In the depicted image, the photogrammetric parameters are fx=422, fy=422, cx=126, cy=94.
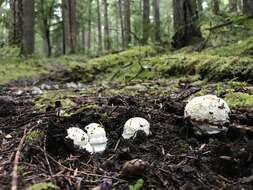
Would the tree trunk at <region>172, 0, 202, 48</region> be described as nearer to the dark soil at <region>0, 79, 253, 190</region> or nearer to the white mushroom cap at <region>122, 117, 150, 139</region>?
the dark soil at <region>0, 79, 253, 190</region>

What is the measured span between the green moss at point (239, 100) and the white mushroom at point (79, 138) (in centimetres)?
160

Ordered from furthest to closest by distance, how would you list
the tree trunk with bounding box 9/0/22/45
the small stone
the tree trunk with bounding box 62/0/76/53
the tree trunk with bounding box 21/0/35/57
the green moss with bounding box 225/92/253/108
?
the tree trunk with bounding box 62/0/76/53 < the tree trunk with bounding box 9/0/22/45 < the tree trunk with bounding box 21/0/35/57 < the green moss with bounding box 225/92/253/108 < the small stone

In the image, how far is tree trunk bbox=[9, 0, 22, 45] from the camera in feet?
57.3

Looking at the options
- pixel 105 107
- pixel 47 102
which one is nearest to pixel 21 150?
pixel 105 107

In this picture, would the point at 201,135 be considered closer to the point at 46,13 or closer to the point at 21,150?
the point at 21,150

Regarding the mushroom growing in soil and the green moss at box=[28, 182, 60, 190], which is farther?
the mushroom growing in soil

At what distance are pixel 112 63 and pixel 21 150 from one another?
7623 mm

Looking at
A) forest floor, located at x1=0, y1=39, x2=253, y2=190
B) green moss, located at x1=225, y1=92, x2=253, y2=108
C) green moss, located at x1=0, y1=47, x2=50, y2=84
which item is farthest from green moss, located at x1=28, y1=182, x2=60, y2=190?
green moss, located at x1=0, y1=47, x2=50, y2=84

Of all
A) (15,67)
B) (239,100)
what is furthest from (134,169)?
(15,67)

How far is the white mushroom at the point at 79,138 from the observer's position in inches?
125

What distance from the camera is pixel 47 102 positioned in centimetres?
563

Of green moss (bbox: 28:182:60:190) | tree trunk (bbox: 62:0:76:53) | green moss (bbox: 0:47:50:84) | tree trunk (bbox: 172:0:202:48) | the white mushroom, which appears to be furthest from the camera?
tree trunk (bbox: 62:0:76:53)

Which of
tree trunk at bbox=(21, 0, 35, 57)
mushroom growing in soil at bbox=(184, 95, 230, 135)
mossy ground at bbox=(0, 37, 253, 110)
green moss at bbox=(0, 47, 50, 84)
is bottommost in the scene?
mushroom growing in soil at bbox=(184, 95, 230, 135)

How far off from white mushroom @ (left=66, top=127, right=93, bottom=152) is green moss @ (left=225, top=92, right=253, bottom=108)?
5.26 ft
